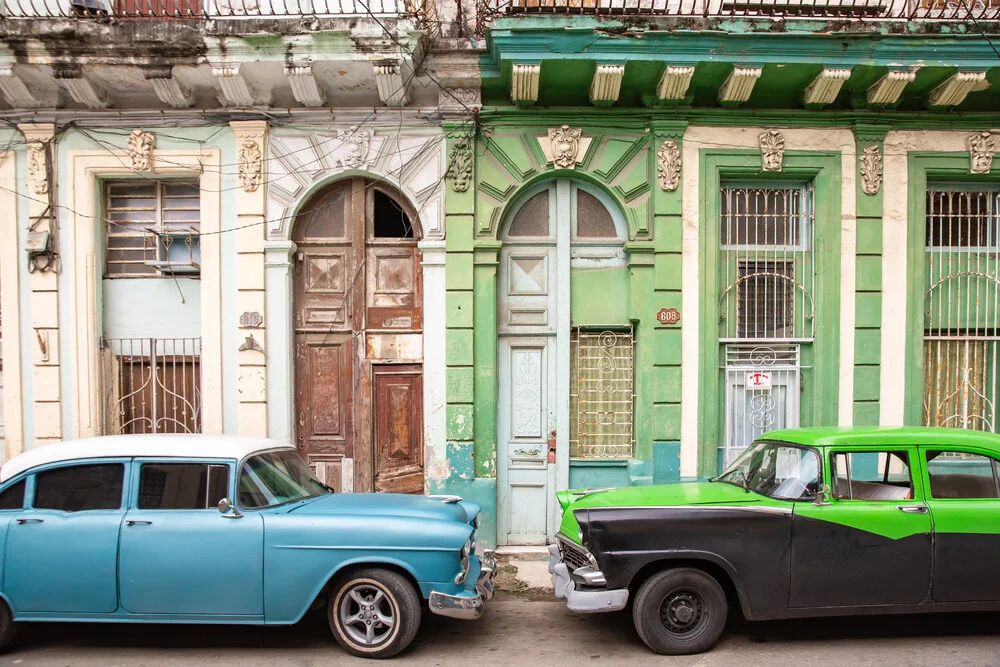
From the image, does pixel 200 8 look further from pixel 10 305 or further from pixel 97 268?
pixel 10 305

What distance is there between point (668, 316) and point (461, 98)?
11.1 feet

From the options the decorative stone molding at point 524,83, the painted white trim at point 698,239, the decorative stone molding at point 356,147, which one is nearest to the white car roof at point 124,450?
the decorative stone molding at point 356,147

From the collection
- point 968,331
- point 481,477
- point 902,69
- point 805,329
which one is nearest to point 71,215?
point 481,477

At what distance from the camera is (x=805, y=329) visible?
7688 mm

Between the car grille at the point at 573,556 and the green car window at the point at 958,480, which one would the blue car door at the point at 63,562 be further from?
the green car window at the point at 958,480

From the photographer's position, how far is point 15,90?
23.6ft

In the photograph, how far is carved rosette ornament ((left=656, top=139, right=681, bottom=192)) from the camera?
7449mm

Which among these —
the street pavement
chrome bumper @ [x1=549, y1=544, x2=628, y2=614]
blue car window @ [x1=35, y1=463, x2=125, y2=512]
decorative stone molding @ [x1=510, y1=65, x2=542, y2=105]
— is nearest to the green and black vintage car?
chrome bumper @ [x1=549, y1=544, x2=628, y2=614]

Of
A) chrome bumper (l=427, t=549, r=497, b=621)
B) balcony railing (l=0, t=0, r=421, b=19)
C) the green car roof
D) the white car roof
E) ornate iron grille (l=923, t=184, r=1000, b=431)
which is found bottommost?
chrome bumper (l=427, t=549, r=497, b=621)

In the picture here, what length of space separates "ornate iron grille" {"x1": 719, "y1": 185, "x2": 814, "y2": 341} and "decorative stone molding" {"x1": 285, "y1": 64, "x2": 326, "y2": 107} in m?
4.75

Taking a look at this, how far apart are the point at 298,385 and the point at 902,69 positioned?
750 cm

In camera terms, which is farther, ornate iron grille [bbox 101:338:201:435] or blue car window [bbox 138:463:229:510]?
ornate iron grille [bbox 101:338:201:435]

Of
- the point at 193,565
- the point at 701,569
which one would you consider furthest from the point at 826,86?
the point at 193,565

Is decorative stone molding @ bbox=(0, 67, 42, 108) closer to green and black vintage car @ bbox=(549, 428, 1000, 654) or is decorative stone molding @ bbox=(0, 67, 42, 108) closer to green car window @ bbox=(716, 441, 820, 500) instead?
green and black vintage car @ bbox=(549, 428, 1000, 654)
